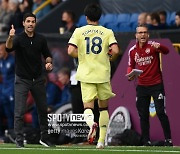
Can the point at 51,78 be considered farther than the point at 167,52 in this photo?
Yes

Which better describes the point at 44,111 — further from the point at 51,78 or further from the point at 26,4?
the point at 26,4

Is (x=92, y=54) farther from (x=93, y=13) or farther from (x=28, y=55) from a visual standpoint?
(x=28, y=55)

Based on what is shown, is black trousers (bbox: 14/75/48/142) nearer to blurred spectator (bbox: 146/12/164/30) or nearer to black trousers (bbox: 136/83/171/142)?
black trousers (bbox: 136/83/171/142)

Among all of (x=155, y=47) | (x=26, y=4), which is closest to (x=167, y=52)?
(x=155, y=47)

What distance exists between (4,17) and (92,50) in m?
11.0

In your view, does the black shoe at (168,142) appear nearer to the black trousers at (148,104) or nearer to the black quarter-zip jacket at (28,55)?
the black trousers at (148,104)

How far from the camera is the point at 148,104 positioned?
1753 centimetres

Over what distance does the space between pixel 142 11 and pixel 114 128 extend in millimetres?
5654

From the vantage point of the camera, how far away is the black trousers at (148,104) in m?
17.2

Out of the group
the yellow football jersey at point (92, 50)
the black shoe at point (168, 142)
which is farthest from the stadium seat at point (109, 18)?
the yellow football jersey at point (92, 50)

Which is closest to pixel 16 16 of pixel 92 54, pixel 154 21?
pixel 154 21

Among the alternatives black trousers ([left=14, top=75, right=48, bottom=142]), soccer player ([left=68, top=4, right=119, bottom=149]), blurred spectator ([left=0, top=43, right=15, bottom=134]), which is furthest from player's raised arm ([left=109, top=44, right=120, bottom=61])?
blurred spectator ([left=0, top=43, right=15, bottom=134])

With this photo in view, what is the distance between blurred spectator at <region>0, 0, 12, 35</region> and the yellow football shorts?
9790 mm

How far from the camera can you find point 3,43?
21891 millimetres
